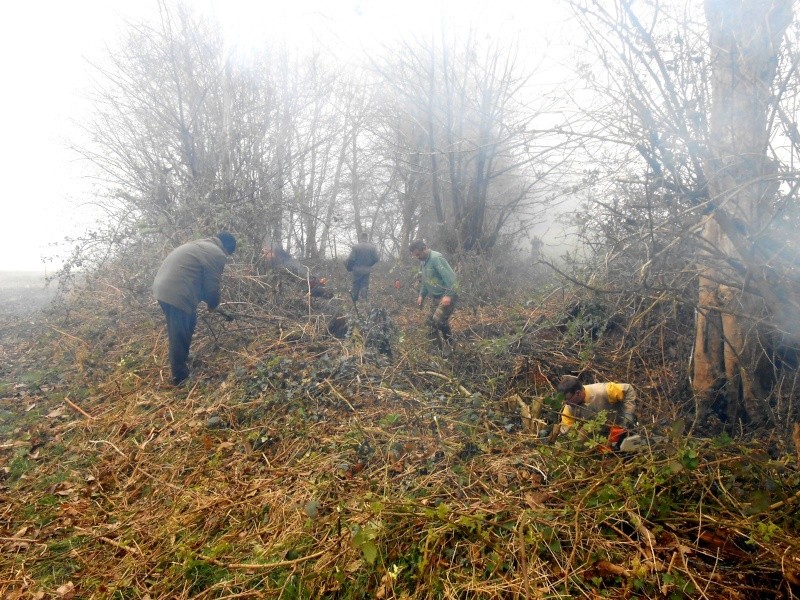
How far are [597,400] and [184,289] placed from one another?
4.23 meters

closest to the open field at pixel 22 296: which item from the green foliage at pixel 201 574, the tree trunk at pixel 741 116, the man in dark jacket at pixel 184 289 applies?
the man in dark jacket at pixel 184 289

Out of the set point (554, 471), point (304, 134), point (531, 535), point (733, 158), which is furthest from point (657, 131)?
point (304, 134)

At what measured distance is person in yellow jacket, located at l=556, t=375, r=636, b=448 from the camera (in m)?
4.31

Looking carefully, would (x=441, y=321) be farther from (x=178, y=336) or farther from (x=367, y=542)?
(x=367, y=542)

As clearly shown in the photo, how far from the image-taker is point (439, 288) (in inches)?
276

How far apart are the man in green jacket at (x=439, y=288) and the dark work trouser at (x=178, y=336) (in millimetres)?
2816

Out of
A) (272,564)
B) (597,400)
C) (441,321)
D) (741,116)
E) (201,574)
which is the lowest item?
(201,574)

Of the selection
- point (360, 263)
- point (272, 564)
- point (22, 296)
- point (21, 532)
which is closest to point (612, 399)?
point (272, 564)

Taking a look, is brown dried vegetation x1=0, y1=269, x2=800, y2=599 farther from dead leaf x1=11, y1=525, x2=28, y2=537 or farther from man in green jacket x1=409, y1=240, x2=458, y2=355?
man in green jacket x1=409, y1=240, x2=458, y2=355

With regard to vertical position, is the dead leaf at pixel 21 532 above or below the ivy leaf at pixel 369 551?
below

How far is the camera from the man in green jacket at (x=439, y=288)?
661 centimetres

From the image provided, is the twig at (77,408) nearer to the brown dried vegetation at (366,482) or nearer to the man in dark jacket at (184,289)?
the brown dried vegetation at (366,482)

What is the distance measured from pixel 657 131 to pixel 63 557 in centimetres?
494

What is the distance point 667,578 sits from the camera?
2.21 m
